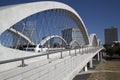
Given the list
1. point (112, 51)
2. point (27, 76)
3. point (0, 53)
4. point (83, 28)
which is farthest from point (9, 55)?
point (112, 51)

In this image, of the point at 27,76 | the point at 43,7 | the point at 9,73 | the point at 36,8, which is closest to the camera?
the point at 9,73

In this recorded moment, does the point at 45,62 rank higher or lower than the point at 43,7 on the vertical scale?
lower

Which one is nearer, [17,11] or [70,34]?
[17,11]

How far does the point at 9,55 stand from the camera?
8953 millimetres

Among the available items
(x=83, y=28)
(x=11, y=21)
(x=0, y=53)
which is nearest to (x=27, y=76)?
(x=0, y=53)

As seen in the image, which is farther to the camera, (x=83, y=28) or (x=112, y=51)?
(x=112, y=51)

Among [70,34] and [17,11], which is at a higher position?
[70,34]

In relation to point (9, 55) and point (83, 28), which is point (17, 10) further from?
point (83, 28)

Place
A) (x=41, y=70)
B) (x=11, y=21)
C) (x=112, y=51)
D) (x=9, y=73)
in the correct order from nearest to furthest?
1. (x=9, y=73)
2. (x=41, y=70)
3. (x=11, y=21)
4. (x=112, y=51)

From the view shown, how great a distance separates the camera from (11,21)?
37.6 feet

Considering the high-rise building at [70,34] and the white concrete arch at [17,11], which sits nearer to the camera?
the white concrete arch at [17,11]

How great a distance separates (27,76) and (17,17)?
6201 mm

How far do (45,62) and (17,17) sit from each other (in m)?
4.27

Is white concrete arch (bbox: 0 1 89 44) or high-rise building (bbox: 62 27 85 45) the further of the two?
high-rise building (bbox: 62 27 85 45)
